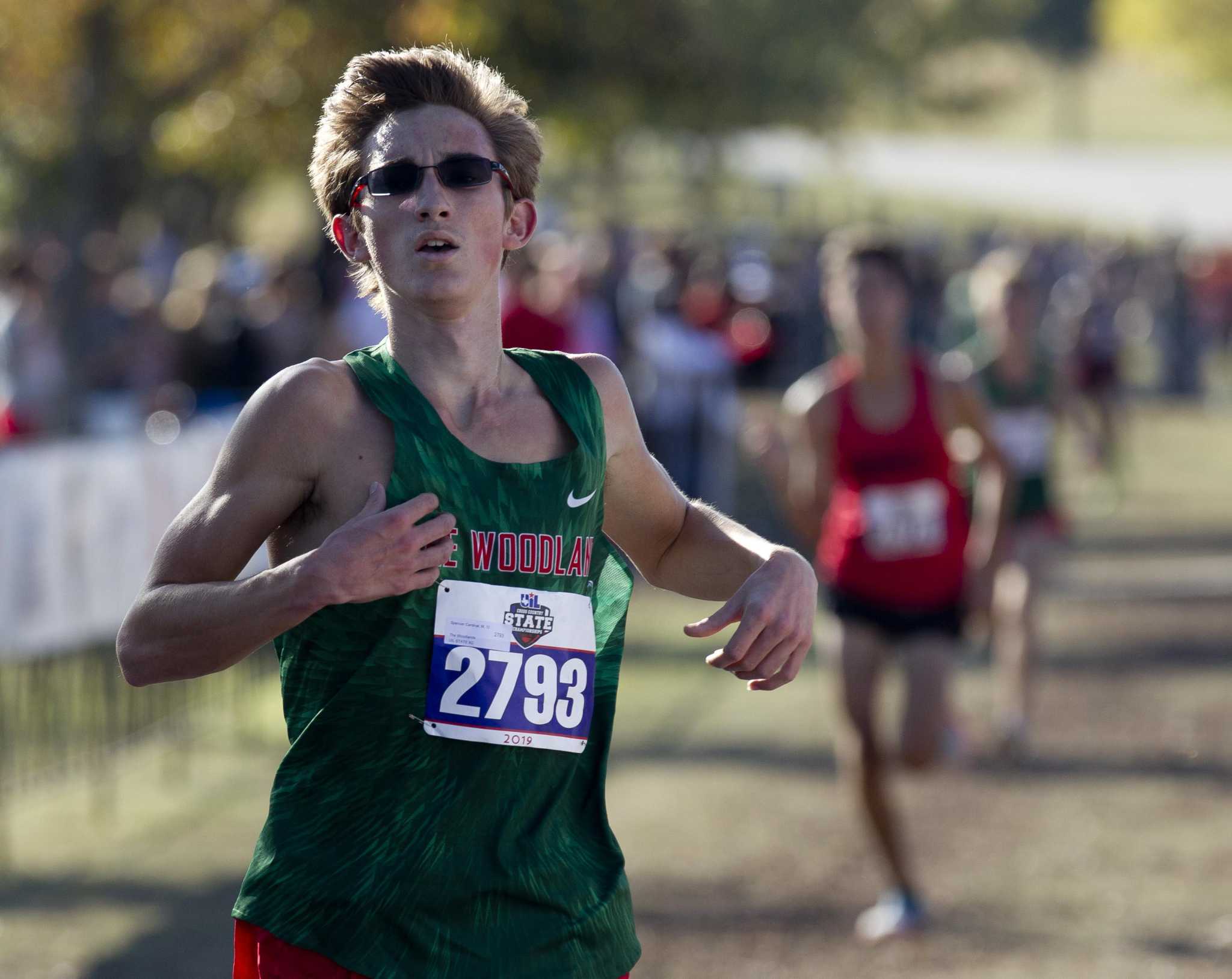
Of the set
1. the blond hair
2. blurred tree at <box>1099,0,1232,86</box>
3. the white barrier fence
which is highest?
blurred tree at <box>1099,0,1232,86</box>

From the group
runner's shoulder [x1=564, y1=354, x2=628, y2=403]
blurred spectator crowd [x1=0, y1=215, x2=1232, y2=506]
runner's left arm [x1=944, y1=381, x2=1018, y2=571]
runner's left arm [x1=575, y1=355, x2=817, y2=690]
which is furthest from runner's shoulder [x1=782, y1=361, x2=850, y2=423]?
runner's shoulder [x1=564, y1=354, x2=628, y2=403]

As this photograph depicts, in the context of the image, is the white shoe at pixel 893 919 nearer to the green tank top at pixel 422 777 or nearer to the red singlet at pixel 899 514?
the red singlet at pixel 899 514

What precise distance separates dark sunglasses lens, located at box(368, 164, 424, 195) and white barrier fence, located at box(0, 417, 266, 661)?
4.27 meters

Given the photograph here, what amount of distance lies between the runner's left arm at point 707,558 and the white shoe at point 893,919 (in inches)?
133

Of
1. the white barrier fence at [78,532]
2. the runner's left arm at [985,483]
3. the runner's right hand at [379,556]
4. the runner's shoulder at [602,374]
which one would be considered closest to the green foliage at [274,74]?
the runner's shoulder at [602,374]

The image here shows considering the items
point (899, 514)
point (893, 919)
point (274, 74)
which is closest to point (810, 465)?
point (899, 514)

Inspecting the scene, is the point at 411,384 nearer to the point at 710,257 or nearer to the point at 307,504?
the point at 307,504

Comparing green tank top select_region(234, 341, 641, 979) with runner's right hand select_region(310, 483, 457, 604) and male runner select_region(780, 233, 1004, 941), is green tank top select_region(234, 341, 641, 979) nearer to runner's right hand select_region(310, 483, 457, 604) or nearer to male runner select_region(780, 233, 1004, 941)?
runner's right hand select_region(310, 483, 457, 604)

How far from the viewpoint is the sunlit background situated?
6812 mm

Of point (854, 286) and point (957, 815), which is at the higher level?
point (854, 286)

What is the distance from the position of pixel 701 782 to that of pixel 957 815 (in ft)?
3.88

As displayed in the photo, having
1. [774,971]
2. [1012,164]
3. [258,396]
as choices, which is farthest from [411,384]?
[1012,164]

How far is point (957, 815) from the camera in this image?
26.5 ft

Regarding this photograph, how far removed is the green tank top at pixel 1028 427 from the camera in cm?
927
